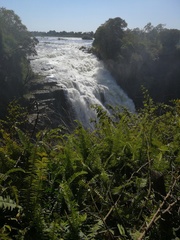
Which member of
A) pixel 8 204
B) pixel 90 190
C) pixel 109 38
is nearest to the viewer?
pixel 8 204

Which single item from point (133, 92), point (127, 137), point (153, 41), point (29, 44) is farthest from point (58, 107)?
point (153, 41)

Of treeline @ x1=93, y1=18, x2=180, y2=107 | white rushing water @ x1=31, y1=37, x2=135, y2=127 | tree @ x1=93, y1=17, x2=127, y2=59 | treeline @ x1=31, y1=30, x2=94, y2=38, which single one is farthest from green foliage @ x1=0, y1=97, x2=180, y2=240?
treeline @ x1=31, y1=30, x2=94, y2=38

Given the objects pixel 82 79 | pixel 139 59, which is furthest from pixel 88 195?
pixel 139 59

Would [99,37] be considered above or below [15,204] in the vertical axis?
above

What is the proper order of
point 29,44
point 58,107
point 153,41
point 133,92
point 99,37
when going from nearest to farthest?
point 58,107 < point 29,44 < point 133,92 < point 99,37 < point 153,41

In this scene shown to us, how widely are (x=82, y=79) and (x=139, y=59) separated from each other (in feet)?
50.3

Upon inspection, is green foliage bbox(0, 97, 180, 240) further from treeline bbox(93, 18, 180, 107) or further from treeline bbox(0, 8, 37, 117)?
treeline bbox(93, 18, 180, 107)

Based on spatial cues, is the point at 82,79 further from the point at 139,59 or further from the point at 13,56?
the point at 139,59

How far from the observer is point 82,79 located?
27.9m

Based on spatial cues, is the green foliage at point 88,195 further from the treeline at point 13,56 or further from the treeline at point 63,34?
the treeline at point 63,34

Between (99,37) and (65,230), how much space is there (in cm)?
4081

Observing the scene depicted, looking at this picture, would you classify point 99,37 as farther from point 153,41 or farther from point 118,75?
point 153,41

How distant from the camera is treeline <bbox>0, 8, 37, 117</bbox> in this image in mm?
23781

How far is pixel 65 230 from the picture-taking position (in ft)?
4.62
